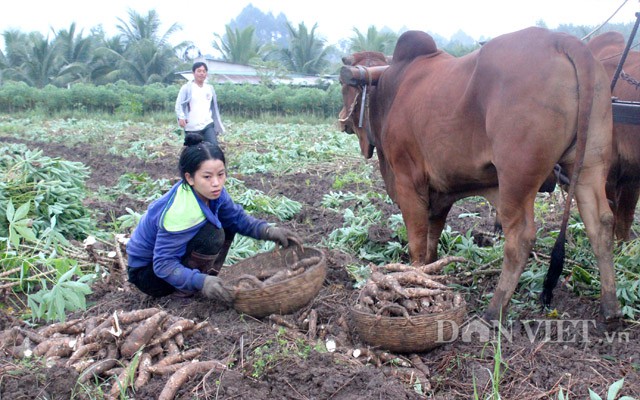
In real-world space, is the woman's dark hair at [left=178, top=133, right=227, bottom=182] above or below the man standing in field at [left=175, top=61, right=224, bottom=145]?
above

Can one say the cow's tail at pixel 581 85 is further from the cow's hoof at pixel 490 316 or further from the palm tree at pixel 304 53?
the palm tree at pixel 304 53

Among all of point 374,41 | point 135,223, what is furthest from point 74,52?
point 135,223

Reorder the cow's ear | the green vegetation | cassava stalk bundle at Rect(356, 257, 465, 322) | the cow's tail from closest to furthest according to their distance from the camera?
cassava stalk bundle at Rect(356, 257, 465, 322), the cow's tail, the green vegetation, the cow's ear

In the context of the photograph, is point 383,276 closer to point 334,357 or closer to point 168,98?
point 334,357

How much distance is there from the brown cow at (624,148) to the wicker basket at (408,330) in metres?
2.18

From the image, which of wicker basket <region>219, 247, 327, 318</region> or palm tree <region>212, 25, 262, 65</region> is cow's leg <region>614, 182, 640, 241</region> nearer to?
wicker basket <region>219, 247, 327, 318</region>

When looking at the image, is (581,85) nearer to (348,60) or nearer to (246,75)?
(348,60)

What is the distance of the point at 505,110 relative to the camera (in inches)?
156

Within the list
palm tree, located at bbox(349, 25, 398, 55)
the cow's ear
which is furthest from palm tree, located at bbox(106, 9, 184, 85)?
the cow's ear

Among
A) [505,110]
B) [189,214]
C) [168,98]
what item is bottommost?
[168,98]

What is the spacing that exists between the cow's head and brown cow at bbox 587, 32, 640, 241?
187 centimetres

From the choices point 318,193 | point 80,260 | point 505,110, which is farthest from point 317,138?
point 505,110

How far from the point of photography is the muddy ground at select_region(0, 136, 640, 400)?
3.14m

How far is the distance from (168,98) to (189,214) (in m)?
27.3
